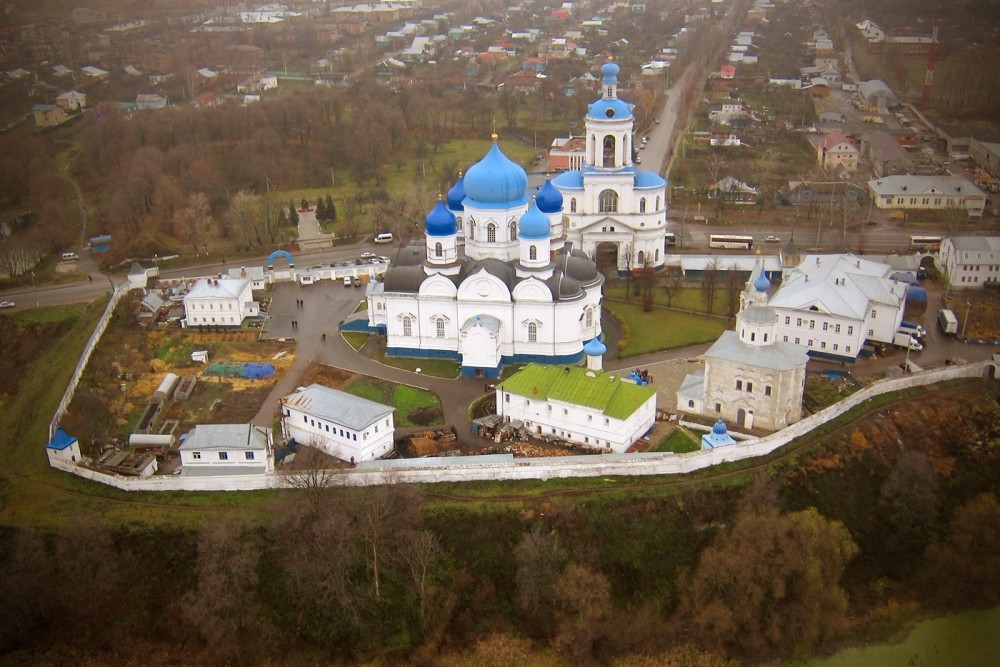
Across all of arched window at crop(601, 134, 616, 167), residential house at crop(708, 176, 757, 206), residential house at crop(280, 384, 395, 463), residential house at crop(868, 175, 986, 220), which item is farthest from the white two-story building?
residential house at crop(708, 176, 757, 206)

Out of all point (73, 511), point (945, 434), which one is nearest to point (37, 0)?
point (73, 511)

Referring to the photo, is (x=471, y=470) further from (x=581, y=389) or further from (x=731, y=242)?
(x=731, y=242)

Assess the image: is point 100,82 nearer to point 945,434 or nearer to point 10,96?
point 10,96

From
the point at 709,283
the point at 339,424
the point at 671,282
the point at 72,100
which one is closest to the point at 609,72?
the point at 671,282

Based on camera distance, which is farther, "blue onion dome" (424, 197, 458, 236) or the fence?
"blue onion dome" (424, 197, 458, 236)

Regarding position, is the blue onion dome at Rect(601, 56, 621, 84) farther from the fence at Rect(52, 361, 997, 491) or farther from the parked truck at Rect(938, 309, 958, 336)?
the fence at Rect(52, 361, 997, 491)

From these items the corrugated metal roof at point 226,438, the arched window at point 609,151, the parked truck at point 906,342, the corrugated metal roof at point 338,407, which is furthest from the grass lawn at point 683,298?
the corrugated metal roof at point 226,438
